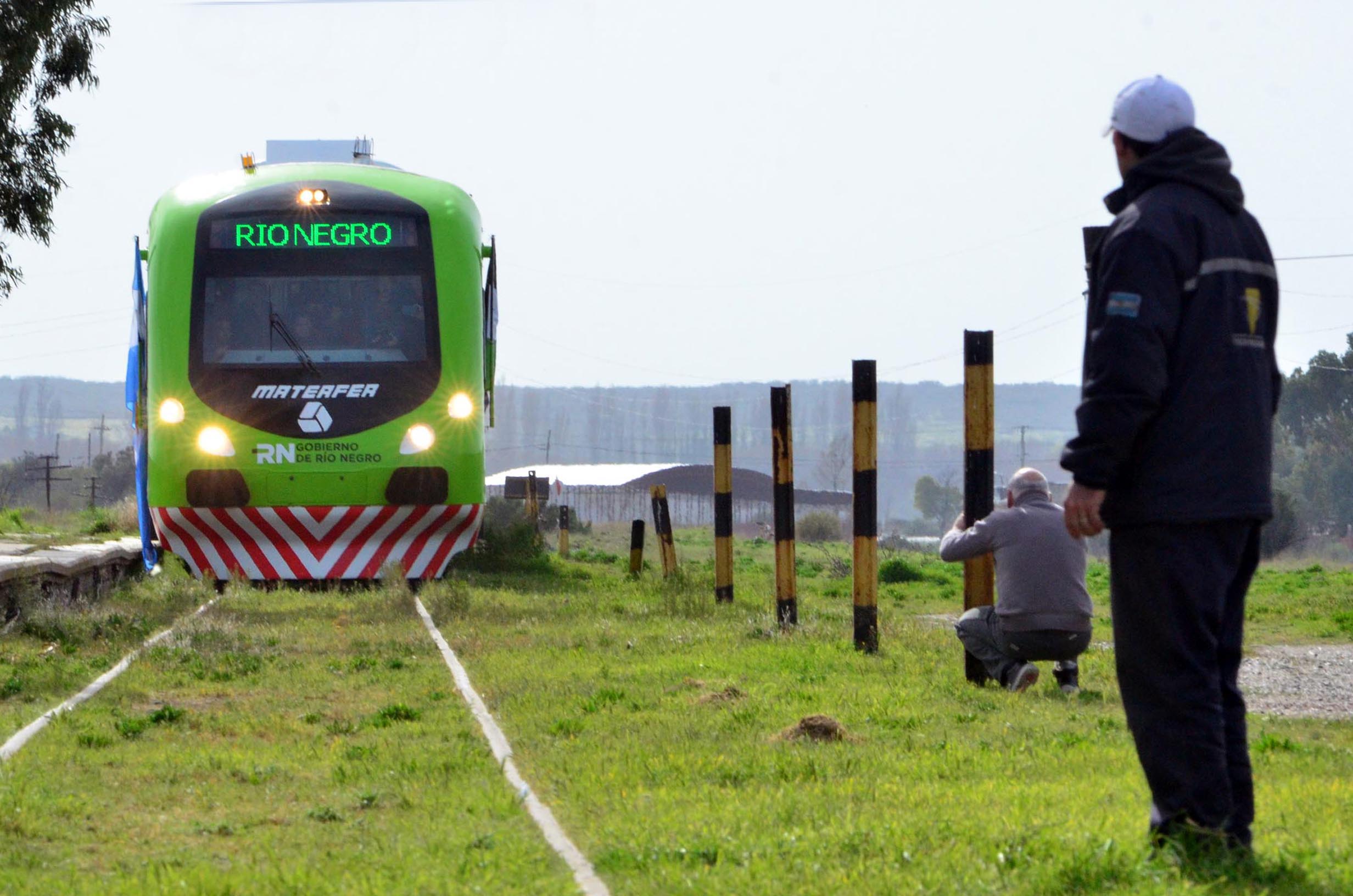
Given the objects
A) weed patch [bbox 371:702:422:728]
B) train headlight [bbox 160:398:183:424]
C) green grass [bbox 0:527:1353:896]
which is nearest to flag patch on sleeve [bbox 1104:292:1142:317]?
green grass [bbox 0:527:1353:896]

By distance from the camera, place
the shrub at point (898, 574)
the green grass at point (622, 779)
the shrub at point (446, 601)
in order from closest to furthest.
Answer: the green grass at point (622, 779)
the shrub at point (446, 601)
the shrub at point (898, 574)

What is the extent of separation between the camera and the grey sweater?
27.0 feet

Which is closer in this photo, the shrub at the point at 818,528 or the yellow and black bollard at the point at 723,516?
the yellow and black bollard at the point at 723,516

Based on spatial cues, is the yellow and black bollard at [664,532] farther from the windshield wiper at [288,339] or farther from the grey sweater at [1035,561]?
the grey sweater at [1035,561]

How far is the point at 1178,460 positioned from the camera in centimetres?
423

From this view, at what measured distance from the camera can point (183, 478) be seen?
1407cm

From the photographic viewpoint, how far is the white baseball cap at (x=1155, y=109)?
4383 mm

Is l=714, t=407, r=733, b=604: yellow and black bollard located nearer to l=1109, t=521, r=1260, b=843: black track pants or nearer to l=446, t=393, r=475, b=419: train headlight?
l=446, t=393, r=475, b=419: train headlight

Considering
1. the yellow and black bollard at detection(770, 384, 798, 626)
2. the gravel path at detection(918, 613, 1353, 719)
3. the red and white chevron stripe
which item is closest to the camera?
the gravel path at detection(918, 613, 1353, 719)

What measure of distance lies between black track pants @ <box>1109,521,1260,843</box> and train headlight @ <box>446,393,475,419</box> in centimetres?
1073

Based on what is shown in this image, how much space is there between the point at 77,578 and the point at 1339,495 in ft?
306

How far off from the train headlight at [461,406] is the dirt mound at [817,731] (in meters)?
8.30

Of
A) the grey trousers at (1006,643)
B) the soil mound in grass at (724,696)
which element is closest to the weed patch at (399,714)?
the soil mound in grass at (724,696)

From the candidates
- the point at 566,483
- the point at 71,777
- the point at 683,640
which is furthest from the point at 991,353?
the point at 566,483
